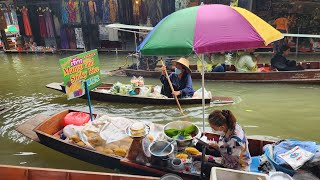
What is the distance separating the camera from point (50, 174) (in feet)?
13.3

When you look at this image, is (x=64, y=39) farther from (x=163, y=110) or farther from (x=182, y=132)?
(x=182, y=132)

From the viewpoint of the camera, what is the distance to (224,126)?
138 inches

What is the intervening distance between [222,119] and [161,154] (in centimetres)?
122

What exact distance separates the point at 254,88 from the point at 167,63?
3.91 metres

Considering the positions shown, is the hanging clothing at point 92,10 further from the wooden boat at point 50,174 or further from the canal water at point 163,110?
the wooden boat at point 50,174

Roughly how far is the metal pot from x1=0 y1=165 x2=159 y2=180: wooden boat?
47cm

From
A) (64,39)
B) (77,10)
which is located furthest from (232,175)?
(64,39)

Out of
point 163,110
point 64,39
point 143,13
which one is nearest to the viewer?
→ point 163,110

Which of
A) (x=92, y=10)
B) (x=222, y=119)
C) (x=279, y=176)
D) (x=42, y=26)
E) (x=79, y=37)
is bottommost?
(x=279, y=176)

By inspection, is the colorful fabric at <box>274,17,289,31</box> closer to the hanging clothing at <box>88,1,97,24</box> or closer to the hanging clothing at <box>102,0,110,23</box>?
the hanging clothing at <box>102,0,110,23</box>

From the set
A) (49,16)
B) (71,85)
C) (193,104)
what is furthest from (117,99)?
(49,16)

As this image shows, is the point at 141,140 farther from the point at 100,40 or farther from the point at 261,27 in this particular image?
the point at 100,40

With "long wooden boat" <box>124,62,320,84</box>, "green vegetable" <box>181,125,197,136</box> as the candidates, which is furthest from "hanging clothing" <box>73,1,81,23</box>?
"green vegetable" <box>181,125,197,136</box>

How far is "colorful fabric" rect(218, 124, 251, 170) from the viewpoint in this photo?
3484 mm
